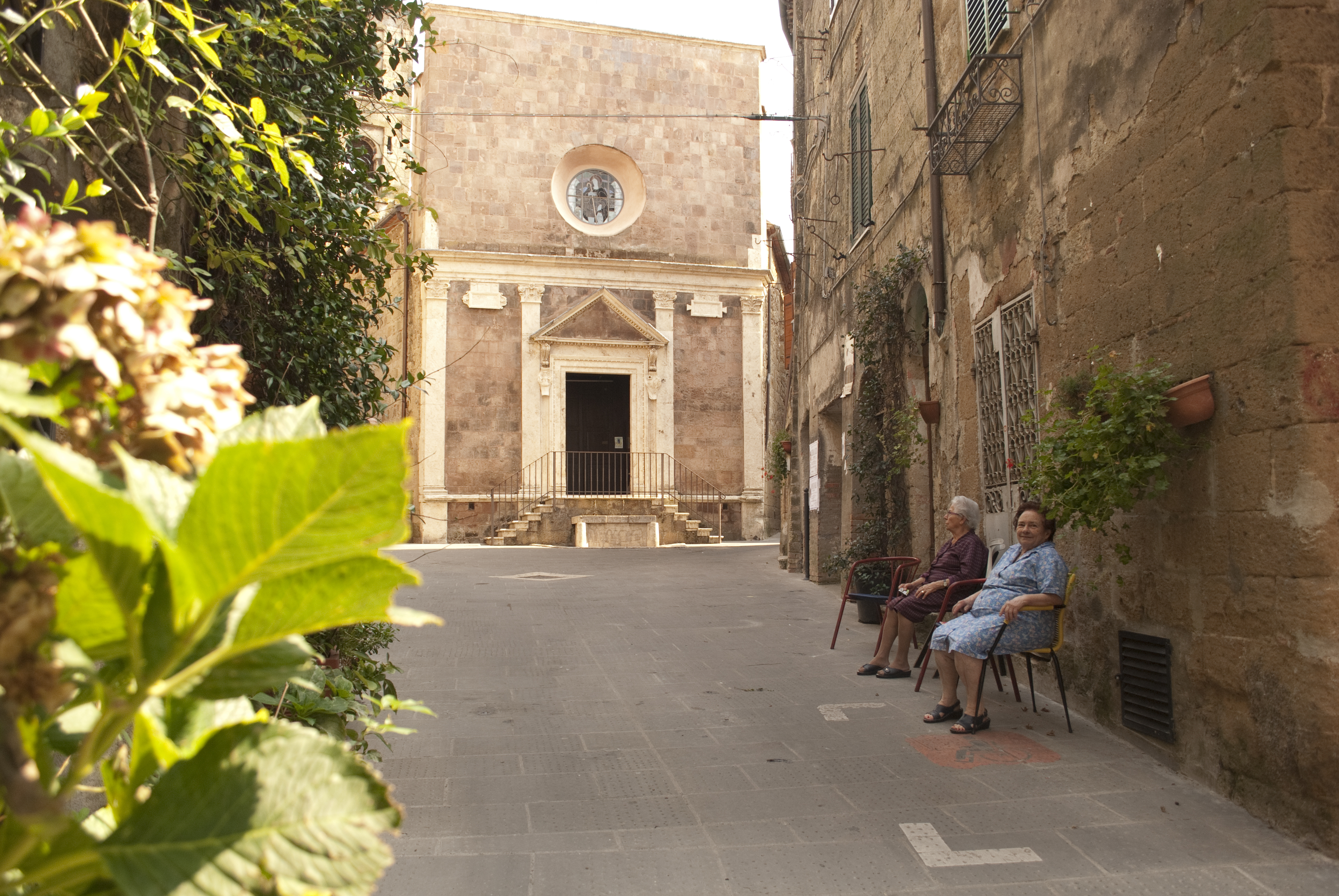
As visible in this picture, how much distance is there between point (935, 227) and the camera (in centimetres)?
742

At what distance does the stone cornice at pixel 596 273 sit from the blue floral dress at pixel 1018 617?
1656cm

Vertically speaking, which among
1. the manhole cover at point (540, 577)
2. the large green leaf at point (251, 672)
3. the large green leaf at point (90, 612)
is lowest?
the manhole cover at point (540, 577)

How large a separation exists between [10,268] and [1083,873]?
3388mm

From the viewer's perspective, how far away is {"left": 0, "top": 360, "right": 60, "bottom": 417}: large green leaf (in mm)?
584

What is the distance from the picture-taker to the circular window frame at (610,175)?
69.8 ft

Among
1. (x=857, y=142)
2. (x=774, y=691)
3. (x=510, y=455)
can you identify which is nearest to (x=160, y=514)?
(x=774, y=691)

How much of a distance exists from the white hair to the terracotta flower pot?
2.38 meters

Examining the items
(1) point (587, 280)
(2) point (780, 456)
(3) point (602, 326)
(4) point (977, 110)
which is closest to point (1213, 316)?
(4) point (977, 110)

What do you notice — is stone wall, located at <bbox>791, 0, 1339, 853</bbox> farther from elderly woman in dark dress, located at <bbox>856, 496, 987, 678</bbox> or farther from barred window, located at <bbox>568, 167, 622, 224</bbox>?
barred window, located at <bbox>568, 167, 622, 224</bbox>

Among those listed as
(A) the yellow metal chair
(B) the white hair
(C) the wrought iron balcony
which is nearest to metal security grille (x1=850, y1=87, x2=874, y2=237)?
(C) the wrought iron balcony

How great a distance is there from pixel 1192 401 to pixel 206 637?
3954 millimetres

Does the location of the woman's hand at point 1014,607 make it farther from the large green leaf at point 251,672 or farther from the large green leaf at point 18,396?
the large green leaf at point 18,396

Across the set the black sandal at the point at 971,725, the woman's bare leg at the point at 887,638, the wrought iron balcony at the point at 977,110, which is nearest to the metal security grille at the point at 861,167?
the wrought iron balcony at the point at 977,110

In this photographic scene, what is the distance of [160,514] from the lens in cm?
59
